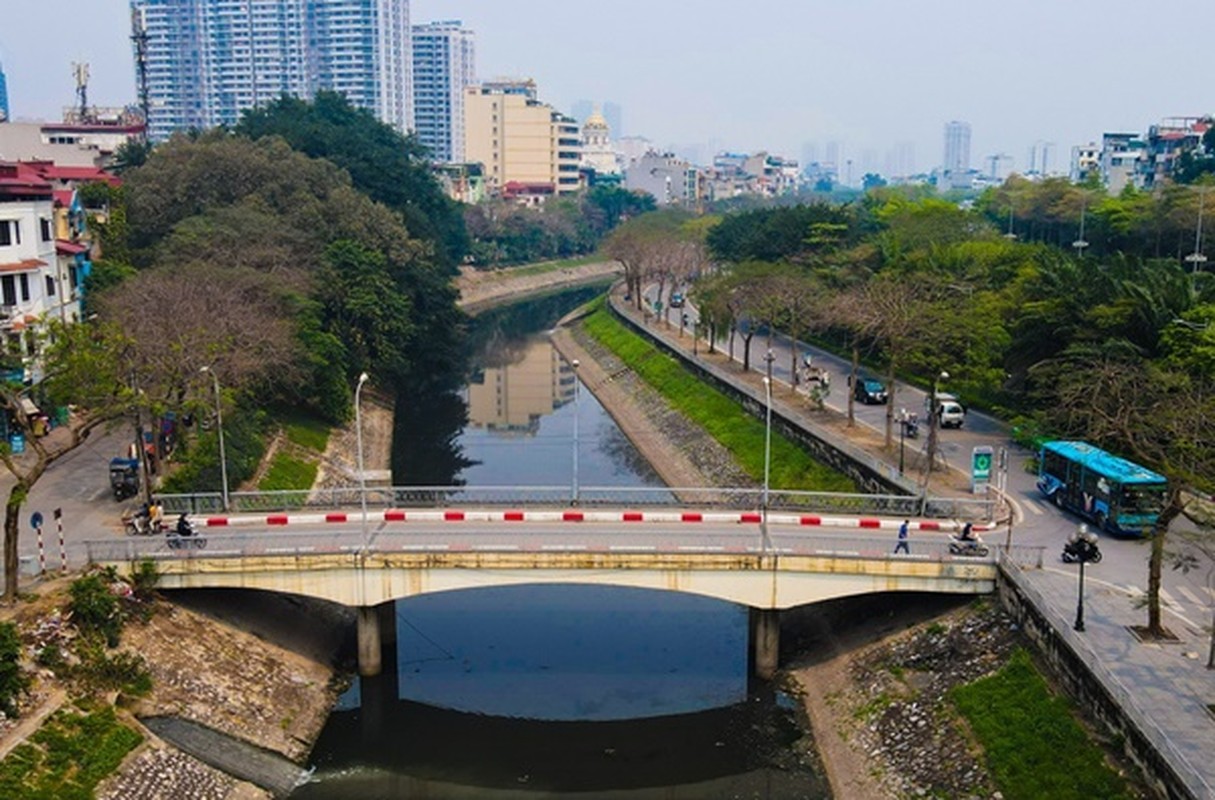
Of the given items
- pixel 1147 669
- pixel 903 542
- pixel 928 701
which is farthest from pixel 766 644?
pixel 1147 669

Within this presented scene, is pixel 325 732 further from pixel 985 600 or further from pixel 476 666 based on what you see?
pixel 985 600

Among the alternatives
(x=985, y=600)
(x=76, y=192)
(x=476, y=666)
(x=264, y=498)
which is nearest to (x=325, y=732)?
(x=476, y=666)

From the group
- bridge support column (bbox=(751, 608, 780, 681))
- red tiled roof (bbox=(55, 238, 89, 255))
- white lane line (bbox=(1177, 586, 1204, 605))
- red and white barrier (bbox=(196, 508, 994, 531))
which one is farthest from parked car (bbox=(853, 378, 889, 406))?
red tiled roof (bbox=(55, 238, 89, 255))

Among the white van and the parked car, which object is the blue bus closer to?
the white van

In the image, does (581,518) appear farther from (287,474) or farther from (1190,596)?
(287,474)

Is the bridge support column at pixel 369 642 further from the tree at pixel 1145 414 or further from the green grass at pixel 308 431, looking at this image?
the green grass at pixel 308 431

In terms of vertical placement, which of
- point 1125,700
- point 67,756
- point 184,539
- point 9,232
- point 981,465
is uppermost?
point 9,232
